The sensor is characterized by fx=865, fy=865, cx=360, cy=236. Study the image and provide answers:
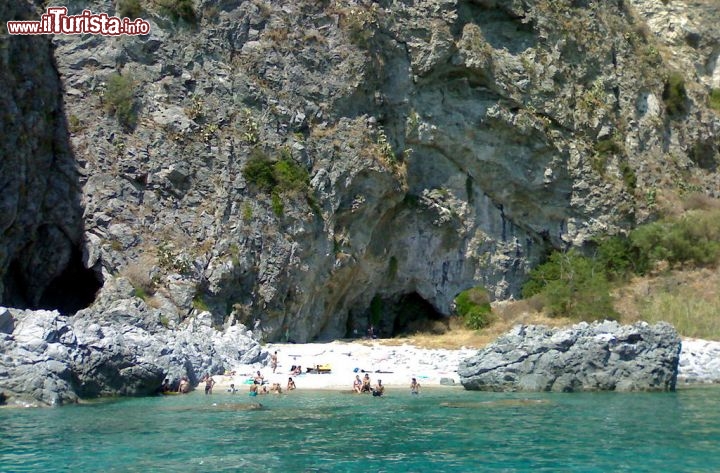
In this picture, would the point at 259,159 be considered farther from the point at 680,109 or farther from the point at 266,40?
the point at 680,109

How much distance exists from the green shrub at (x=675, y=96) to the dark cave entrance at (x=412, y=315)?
1895cm

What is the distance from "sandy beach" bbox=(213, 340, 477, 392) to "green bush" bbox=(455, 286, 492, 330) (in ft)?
20.2

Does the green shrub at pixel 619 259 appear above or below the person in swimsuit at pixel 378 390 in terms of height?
above

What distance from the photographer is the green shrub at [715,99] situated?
53.7 m

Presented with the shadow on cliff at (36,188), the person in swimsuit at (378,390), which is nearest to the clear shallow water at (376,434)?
the person in swimsuit at (378,390)

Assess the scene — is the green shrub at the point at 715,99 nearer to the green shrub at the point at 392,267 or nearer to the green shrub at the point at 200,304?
the green shrub at the point at 392,267

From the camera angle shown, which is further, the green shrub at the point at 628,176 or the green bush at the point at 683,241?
the green shrub at the point at 628,176

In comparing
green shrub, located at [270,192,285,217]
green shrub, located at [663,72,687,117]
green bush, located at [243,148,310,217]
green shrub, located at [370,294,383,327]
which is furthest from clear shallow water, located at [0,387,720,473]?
green shrub, located at [663,72,687,117]

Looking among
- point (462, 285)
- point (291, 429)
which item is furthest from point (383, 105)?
point (291, 429)

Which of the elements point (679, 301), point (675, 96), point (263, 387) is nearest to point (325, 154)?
point (263, 387)

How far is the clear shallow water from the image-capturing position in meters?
15.8

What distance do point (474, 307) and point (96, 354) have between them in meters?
20.6

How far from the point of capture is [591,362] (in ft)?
85.9

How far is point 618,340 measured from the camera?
86.3ft
